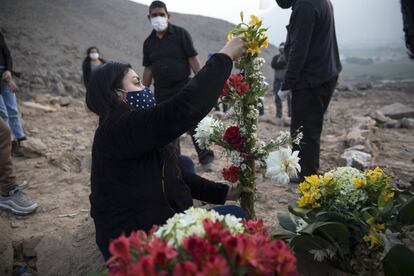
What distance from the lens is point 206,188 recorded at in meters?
2.21

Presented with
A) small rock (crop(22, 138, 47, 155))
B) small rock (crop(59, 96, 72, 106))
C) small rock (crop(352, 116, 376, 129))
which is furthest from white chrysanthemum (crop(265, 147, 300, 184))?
small rock (crop(59, 96, 72, 106))

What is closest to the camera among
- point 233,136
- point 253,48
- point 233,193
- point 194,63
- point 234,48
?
point 234,48

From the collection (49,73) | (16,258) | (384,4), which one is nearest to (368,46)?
(384,4)

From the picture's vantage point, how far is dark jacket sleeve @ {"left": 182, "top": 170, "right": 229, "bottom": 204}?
2211mm

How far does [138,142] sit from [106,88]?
0.39 metres

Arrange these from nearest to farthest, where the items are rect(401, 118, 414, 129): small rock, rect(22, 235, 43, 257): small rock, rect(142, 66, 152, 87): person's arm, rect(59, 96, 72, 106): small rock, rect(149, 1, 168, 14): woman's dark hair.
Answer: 1. rect(22, 235, 43, 257): small rock
2. rect(149, 1, 168, 14): woman's dark hair
3. rect(142, 66, 152, 87): person's arm
4. rect(401, 118, 414, 129): small rock
5. rect(59, 96, 72, 106): small rock

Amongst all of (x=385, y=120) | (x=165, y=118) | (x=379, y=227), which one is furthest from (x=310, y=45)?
(x=385, y=120)

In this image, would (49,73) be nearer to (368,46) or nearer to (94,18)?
(94,18)

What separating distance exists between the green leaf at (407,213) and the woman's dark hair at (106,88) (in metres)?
1.53

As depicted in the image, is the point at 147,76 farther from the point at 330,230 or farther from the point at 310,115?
the point at 330,230

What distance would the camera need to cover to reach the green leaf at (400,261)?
1.52 metres

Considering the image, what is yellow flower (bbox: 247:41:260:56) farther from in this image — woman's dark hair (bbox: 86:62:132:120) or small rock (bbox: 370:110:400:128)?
small rock (bbox: 370:110:400:128)

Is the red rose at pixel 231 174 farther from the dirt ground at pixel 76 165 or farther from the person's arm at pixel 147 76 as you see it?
the person's arm at pixel 147 76

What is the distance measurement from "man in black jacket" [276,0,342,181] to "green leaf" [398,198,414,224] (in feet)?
5.22
